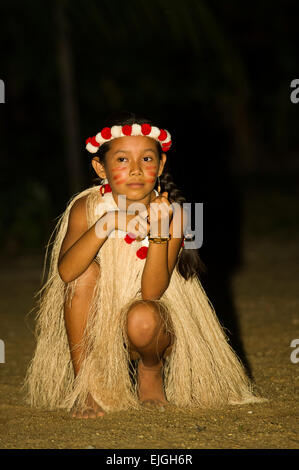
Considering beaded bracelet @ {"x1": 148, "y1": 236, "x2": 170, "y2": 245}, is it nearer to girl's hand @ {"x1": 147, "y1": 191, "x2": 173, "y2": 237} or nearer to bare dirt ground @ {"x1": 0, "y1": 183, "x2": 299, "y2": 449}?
girl's hand @ {"x1": 147, "y1": 191, "x2": 173, "y2": 237}

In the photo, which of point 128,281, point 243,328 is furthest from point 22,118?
point 128,281

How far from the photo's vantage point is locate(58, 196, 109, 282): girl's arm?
2.44m

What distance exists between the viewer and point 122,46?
9.50m

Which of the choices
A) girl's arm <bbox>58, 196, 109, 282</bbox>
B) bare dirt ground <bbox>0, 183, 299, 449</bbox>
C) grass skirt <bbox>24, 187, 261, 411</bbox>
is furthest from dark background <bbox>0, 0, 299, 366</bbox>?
girl's arm <bbox>58, 196, 109, 282</bbox>

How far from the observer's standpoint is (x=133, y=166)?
100 inches

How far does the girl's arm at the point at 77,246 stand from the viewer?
8.01 ft

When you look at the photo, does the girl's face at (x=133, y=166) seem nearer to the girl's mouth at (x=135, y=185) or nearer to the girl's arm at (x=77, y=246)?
the girl's mouth at (x=135, y=185)

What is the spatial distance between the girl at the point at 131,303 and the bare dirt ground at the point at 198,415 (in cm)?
10

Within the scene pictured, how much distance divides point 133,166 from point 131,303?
471 millimetres

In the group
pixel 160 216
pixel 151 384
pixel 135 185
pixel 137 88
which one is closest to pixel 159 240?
pixel 160 216

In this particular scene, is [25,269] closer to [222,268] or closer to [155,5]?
[222,268]

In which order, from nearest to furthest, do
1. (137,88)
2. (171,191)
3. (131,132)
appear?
(131,132) → (171,191) → (137,88)

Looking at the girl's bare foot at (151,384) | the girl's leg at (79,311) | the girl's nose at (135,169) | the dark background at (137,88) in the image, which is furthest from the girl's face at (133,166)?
the dark background at (137,88)

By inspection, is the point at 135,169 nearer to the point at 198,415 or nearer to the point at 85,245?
the point at 85,245
